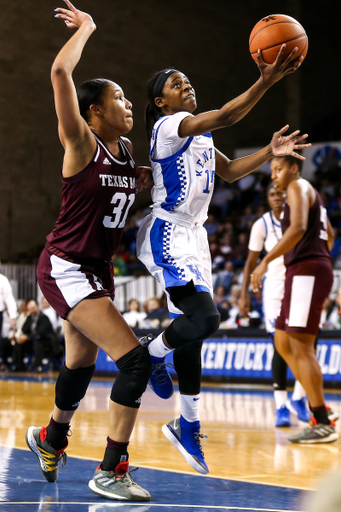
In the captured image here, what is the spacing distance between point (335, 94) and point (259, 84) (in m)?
21.0

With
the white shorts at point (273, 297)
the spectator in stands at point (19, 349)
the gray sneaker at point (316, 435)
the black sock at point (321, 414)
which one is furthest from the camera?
the spectator in stands at point (19, 349)

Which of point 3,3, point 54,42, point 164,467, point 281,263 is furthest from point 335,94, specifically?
point 164,467

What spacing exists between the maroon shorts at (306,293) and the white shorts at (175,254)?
1.66 m

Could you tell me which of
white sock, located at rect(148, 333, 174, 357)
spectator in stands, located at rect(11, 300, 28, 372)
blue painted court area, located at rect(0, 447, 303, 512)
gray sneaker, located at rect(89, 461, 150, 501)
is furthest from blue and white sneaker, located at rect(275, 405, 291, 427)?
spectator in stands, located at rect(11, 300, 28, 372)

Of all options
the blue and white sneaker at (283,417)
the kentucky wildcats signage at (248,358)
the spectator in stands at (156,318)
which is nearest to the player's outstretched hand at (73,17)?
the blue and white sneaker at (283,417)

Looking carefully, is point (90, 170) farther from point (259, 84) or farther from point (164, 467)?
point (164, 467)

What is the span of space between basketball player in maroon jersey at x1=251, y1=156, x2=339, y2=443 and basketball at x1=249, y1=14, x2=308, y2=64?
184 centimetres

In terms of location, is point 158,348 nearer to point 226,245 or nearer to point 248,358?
point 248,358

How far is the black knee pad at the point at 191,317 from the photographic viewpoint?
10.9 feet

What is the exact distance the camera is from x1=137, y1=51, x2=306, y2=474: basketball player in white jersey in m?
3.42

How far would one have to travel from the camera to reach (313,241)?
5.26 m

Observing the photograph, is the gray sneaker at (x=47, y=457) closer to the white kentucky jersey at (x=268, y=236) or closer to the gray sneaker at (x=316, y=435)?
the gray sneaker at (x=316, y=435)

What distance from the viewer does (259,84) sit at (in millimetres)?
3023

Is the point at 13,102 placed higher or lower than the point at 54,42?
lower
